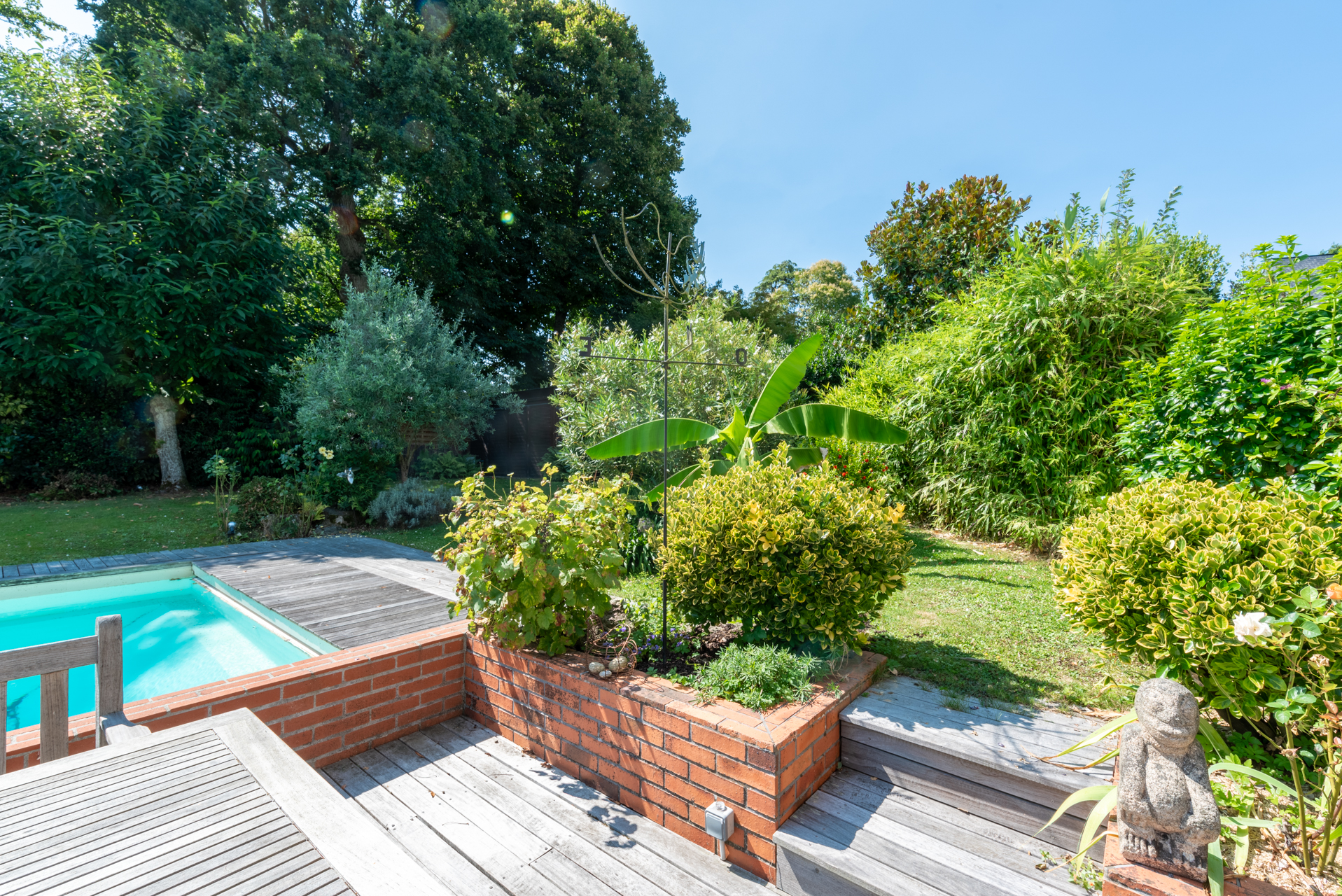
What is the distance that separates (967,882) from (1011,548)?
5322 mm

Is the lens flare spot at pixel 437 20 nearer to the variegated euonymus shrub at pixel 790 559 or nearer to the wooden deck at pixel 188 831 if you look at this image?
the variegated euonymus shrub at pixel 790 559

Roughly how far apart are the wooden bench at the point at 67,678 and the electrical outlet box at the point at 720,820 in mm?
2234

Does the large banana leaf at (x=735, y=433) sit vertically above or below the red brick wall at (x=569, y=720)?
above

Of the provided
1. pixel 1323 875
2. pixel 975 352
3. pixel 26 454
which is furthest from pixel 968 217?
pixel 26 454

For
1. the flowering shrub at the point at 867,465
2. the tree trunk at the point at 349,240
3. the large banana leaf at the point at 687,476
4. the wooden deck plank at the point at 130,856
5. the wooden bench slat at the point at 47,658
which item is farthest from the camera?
the tree trunk at the point at 349,240

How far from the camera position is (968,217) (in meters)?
11.6

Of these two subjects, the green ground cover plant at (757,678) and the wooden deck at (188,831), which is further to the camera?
the green ground cover plant at (757,678)

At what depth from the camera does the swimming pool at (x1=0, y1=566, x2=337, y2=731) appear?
16.0 feet

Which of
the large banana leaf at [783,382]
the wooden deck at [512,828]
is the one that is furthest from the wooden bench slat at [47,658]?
the large banana leaf at [783,382]

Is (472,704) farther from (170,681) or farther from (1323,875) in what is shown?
(1323,875)

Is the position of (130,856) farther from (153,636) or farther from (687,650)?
(153,636)

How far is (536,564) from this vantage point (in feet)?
10.1

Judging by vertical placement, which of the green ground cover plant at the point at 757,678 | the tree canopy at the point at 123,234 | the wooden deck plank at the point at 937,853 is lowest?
the wooden deck plank at the point at 937,853

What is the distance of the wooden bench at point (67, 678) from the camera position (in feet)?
6.54
